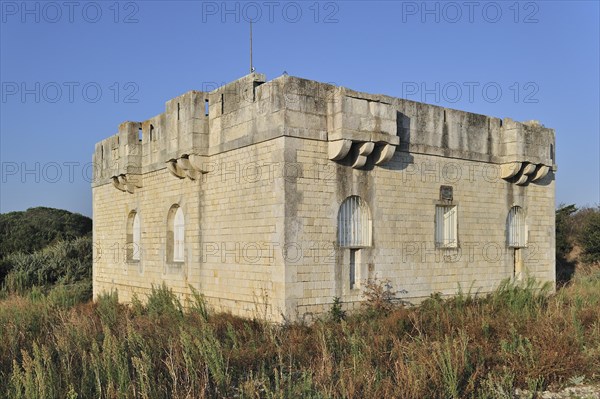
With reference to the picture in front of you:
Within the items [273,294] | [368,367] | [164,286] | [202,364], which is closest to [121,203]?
[164,286]

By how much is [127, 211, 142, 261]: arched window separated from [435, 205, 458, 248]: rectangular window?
8630mm

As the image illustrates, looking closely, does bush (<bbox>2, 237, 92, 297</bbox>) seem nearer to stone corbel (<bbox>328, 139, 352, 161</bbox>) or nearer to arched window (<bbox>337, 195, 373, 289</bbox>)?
arched window (<bbox>337, 195, 373, 289</bbox>)

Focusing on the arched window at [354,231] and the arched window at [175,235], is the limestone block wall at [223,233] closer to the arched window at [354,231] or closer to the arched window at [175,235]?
the arched window at [175,235]

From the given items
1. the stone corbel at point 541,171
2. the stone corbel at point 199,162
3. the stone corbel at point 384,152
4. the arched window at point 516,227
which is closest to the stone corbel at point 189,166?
the stone corbel at point 199,162

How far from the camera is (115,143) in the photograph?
18594 mm

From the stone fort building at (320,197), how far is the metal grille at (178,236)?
5 cm

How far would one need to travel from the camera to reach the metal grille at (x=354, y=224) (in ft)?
41.7

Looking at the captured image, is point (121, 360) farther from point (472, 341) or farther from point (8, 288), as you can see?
point (8, 288)

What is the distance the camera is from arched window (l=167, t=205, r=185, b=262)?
50.3ft

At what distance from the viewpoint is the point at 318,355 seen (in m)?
8.55

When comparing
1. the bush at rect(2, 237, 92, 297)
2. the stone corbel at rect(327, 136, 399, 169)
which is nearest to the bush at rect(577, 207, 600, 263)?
the stone corbel at rect(327, 136, 399, 169)

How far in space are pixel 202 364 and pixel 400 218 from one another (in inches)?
275

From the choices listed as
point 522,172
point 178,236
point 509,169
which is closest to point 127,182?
point 178,236

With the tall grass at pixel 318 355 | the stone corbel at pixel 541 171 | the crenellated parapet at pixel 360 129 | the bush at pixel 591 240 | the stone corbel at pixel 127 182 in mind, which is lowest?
the tall grass at pixel 318 355
